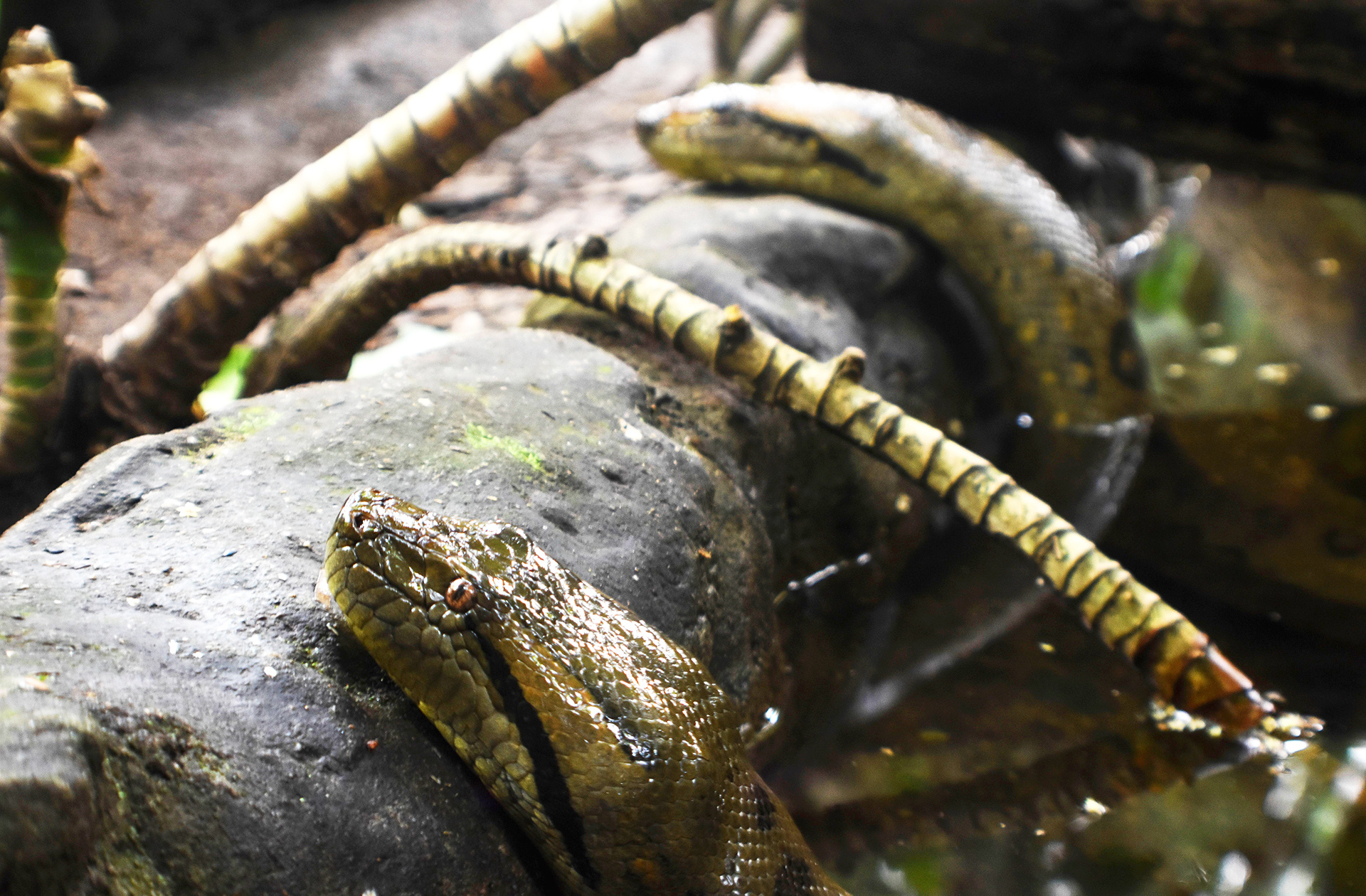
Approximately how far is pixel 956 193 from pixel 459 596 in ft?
11.8

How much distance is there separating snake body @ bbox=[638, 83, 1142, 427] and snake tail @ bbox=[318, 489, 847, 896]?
3021 millimetres

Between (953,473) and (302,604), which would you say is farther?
(953,473)

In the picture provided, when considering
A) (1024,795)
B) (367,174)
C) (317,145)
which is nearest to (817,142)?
(367,174)

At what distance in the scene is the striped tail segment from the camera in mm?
3090

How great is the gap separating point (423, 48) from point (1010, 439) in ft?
18.4

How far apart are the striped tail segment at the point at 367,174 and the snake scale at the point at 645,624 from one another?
272 millimetres

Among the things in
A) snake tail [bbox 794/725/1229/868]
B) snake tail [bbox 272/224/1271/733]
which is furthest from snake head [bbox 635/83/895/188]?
snake tail [bbox 794/725/1229/868]

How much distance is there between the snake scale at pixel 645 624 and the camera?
153cm

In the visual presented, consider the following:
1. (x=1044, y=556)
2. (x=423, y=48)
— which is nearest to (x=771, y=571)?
(x=1044, y=556)

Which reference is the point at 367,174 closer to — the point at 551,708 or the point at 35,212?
the point at 35,212

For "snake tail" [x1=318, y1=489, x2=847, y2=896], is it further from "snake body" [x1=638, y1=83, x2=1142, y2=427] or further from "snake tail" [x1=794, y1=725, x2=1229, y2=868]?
"snake body" [x1=638, y1=83, x2=1142, y2=427]

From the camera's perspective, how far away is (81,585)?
57.9 inches

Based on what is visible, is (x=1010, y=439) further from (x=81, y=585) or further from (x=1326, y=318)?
(x=81, y=585)

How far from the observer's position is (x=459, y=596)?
1.57 m
